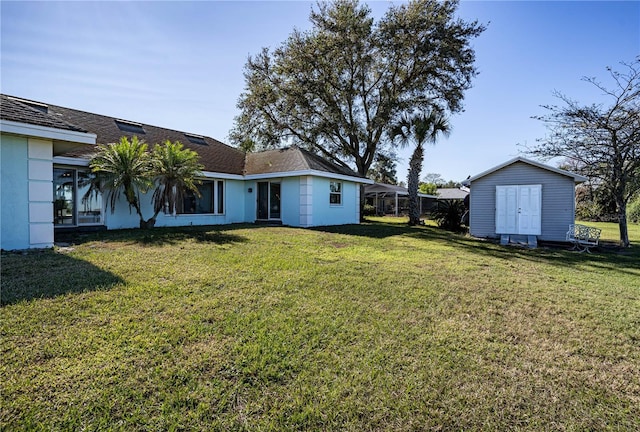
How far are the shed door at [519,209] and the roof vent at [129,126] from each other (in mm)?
16184

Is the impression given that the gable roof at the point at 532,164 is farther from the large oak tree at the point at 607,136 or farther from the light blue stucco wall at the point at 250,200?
the light blue stucco wall at the point at 250,200

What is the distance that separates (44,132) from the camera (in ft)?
22.3

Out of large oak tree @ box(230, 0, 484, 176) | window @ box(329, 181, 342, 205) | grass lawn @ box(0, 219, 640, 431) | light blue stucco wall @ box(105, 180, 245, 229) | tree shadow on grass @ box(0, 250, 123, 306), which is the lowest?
grass lawn @ box(0, 219, 640, 431)

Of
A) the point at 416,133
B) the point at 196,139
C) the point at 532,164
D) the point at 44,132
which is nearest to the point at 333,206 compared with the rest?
the point at 416,133

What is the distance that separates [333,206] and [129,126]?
1033cm

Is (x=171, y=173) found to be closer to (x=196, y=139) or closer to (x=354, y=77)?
(x=196, y=139)

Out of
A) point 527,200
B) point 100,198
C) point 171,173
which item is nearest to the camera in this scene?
point 171,173

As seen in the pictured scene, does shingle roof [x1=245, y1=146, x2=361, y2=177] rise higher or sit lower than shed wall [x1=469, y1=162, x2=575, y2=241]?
higher

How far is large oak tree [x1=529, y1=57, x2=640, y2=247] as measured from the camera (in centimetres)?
1063

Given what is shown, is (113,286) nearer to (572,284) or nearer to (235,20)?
(572,284)

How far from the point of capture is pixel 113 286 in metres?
4.52

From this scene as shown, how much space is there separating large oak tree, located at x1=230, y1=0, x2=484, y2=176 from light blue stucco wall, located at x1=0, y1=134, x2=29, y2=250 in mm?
15939

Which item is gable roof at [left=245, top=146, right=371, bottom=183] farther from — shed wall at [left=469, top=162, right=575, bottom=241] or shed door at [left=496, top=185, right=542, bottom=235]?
shed door at [left=496, top=185, right=542, bottom=235]

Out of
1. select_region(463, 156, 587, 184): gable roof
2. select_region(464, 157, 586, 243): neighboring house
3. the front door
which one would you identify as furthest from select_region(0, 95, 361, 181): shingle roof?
select_region(464, 157, 586, 243): neighboring house
